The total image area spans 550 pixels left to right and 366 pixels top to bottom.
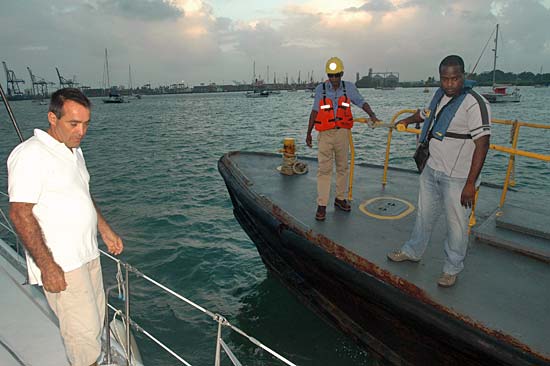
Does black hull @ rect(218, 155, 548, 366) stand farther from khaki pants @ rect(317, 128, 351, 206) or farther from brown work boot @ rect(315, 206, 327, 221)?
khaki pants @ rect(317, 128, 351, 206)

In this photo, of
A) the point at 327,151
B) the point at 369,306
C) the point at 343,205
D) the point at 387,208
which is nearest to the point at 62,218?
the point at 369,306

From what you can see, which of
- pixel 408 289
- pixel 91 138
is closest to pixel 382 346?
pixel 408 289

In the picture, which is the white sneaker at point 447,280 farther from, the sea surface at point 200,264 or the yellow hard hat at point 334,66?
the yellow hard hat at point 334,66

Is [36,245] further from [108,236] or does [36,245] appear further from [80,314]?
[108,236]

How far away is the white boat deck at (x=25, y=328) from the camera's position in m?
2.76

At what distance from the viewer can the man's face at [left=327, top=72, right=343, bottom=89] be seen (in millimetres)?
4441

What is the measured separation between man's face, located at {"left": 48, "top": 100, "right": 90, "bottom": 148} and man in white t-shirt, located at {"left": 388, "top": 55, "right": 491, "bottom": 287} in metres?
2.78

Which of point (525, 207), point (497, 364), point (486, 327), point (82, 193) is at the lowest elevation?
point (497, 364)

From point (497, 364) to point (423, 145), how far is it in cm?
191

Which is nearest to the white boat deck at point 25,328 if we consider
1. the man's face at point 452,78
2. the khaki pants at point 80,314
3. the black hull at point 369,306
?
the khaki pants at point 80,314

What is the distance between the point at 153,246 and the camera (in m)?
8.10

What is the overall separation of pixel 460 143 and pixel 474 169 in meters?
0.28

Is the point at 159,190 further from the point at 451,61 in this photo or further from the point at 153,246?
the point at 451,61

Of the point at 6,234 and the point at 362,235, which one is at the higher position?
the point at 362,235
